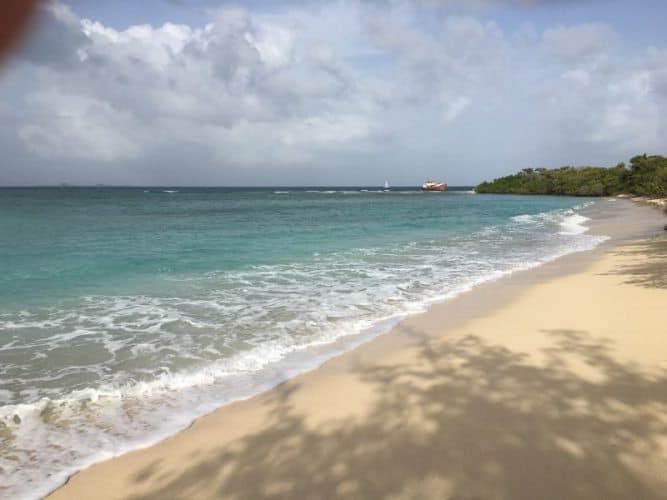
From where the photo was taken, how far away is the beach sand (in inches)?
131

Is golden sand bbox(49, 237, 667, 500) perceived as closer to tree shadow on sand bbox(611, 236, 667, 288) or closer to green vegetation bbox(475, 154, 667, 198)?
tree shadow on sand bbox(611, 236, 667, 288)

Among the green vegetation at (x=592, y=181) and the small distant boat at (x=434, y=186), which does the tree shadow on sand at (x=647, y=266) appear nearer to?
→ the green vegetation at (x=592, y=181)

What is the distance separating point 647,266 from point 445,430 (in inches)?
412

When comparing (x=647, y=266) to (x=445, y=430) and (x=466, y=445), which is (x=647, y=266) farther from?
(x=466, y=445)

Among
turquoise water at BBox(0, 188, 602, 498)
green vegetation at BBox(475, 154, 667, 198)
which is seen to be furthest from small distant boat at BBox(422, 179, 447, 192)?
turquoise water at BBox(0, 188, 602, 498)

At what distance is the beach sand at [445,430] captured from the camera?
333 centimetres

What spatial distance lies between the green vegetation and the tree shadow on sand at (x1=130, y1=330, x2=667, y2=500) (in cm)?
5178

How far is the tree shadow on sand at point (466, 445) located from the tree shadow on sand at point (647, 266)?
588 cm

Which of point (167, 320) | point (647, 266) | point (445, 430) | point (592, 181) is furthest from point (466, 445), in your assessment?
point (592, 181)

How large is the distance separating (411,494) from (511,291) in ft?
24.4

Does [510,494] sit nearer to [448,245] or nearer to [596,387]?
[596,387]

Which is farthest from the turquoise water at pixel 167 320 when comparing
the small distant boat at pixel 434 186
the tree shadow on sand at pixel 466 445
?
the small distant boat at pixel 434 186

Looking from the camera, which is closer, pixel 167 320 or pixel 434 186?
pixel 167 320

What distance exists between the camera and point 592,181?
8725cm
